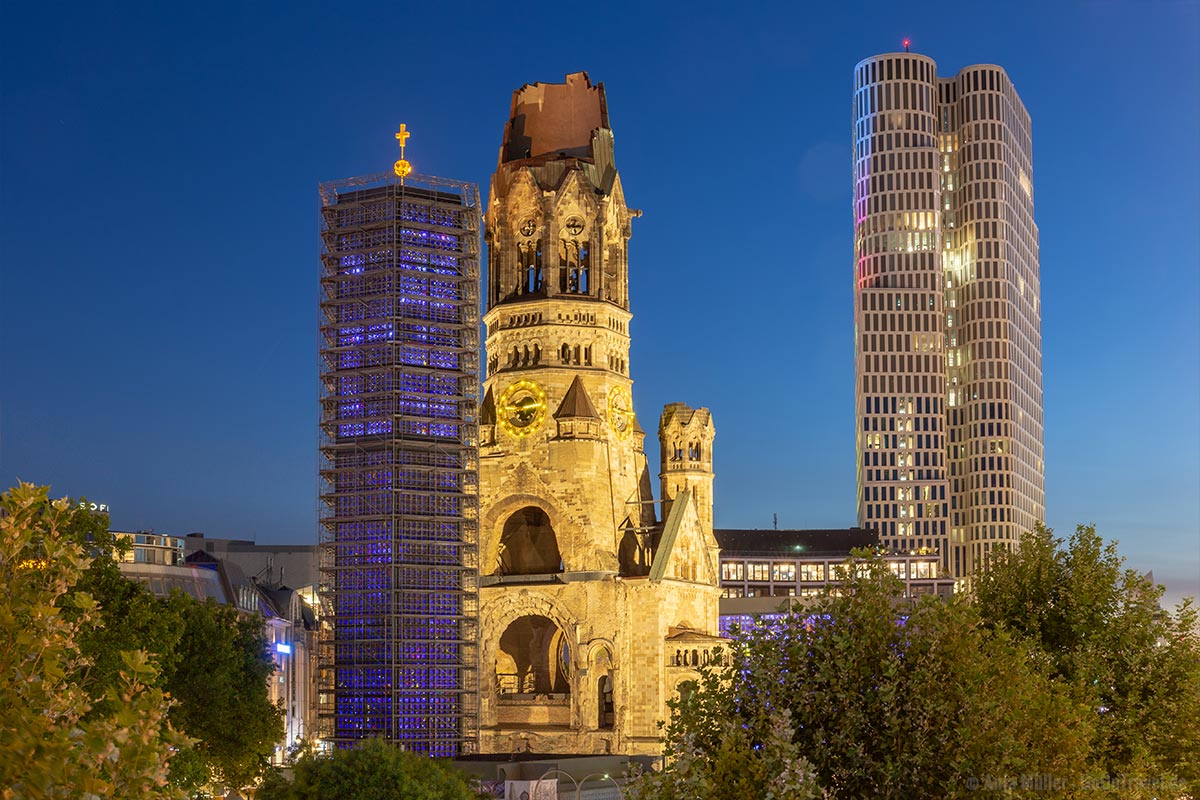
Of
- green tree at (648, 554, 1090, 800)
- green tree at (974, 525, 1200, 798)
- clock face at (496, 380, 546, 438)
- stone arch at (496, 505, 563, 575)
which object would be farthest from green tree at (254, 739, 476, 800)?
clock face at (496, 380, 546, 438)

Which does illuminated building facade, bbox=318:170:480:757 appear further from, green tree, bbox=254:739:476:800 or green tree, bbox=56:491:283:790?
green tree, bbox=254:739:476:800

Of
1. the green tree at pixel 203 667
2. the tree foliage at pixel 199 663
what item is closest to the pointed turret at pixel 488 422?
the tree foliage at pixel 199 663

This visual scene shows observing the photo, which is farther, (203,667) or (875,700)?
(203,667)

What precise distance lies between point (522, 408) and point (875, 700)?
75420 millimetres

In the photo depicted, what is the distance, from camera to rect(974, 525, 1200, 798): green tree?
52.8 metres

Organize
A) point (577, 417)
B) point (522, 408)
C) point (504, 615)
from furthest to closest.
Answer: point (522, 408) → point (504, 615) → point (577, 417)

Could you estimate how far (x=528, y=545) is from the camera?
11000 cm

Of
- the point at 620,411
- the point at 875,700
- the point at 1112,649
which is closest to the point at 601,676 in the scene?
the point at 620,411

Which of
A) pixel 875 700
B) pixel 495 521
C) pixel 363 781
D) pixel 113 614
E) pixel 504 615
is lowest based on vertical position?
pixel 363 781

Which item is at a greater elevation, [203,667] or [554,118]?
[554,118]

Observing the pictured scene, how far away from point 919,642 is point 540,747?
71044 mm

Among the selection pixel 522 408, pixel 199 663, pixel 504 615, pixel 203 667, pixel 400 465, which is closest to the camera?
pixel 203 667

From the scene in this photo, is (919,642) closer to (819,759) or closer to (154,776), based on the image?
(819,759)

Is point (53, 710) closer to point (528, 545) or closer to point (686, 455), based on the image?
point (528, 545)
